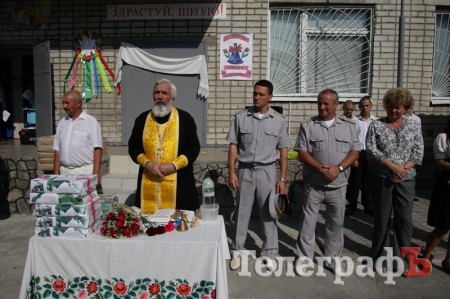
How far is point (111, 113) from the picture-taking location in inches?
337

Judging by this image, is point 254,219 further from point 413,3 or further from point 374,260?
point 413,3

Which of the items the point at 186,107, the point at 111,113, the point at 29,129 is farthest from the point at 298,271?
the point at 29,129

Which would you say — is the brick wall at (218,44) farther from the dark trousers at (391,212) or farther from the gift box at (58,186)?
the gift box at (58,186)

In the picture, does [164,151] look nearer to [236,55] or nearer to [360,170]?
[360,170]

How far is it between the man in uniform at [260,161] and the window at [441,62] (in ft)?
18.9

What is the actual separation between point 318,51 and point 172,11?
10.2 feet

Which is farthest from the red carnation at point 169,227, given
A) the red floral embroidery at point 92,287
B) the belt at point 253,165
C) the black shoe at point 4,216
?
the black shoe at point 4,216

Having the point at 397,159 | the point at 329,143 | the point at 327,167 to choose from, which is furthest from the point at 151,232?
the point at 397,159

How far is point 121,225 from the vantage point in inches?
108

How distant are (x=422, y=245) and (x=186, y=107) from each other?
5209 millimetres

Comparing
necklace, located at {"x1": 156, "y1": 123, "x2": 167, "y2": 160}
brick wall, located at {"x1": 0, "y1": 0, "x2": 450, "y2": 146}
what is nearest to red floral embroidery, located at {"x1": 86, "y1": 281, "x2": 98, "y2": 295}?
necklace, located at {"x1": 156, "y1": 123, "x2": 167, "y2": 160}

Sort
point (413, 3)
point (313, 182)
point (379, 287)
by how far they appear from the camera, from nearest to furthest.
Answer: point (379, 287) < point (313, 182) < point (413, 3)

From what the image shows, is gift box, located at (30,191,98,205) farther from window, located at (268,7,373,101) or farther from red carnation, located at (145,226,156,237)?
window, located at (268,7,373,101)

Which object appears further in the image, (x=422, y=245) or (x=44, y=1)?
(x=44, y=1)
